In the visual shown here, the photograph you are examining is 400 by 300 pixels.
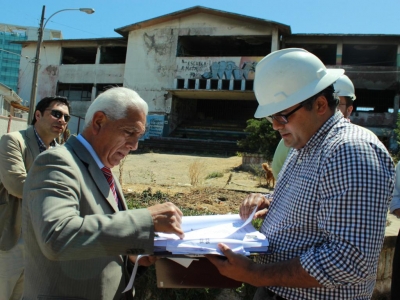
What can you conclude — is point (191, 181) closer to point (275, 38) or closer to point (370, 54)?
point (275, 38)

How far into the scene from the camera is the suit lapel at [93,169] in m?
1.65

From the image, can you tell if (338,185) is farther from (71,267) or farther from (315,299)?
(71,267)

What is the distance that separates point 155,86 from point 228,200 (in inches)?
885

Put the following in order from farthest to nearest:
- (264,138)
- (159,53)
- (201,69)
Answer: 1. (159,53)
2. (201,69)
3. (264,138)

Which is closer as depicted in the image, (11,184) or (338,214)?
(338,214)

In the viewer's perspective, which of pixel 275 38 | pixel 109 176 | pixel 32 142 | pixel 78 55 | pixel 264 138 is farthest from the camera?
pixel 78 55

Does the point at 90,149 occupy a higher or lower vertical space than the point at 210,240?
higher

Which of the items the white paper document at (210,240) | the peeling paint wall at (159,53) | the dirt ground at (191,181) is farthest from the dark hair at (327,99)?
the peeling paint wall at (159,53)

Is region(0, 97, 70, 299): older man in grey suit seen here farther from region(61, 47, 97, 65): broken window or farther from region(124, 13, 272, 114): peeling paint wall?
region(61, 47, 97, 65): broken window

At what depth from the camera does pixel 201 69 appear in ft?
91.1

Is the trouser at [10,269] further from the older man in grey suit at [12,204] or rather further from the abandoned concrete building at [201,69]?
the abandoned concrete building at [201,69]

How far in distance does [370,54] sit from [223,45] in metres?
12.4

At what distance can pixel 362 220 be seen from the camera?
128 centimetres

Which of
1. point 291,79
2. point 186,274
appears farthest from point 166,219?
point 291,79
